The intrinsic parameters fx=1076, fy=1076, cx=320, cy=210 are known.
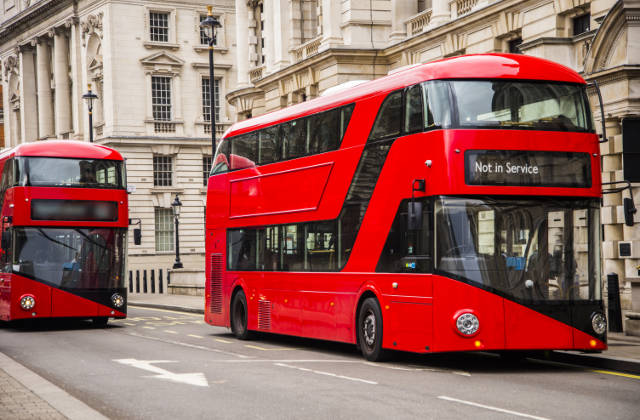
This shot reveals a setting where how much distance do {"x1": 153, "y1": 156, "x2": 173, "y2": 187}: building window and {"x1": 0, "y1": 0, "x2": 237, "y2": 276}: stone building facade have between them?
0.20 ft

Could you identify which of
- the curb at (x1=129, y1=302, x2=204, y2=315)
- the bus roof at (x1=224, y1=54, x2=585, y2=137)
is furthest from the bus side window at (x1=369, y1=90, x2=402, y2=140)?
the curb at (x1=129, y1=302, x2=204, y2=315)

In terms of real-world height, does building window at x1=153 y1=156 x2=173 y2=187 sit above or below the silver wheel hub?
above

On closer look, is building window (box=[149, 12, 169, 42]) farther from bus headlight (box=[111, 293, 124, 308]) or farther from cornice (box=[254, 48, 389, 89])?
bus headlight (box=[111, 293, 124, 308])

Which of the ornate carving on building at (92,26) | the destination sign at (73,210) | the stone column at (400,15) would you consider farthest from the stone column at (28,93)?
the destination sign at (73,210)

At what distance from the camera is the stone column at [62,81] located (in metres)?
73.7

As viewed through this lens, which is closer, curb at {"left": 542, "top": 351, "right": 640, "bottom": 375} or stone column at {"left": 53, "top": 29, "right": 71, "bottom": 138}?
curb at {"left": 542, "top": 351, "right": 640, "bottom": 375}

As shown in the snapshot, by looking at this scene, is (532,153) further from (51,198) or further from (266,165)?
(51,198)

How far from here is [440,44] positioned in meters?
33.2

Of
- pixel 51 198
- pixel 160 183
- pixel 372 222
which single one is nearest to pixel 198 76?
pixel 160 183

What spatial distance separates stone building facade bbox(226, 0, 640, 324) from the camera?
20.8 meters

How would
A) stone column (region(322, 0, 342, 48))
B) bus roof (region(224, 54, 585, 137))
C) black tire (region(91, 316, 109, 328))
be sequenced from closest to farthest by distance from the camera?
bus roof (region(224, 54, 585, 137)) → black tire (region(91, 316, 109, 328)) → stone column (region(322, 0, 342, 48))

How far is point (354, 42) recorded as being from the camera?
37562 millimetres

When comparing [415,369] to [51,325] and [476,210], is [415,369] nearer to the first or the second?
[476,210]

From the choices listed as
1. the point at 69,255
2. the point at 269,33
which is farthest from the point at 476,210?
the point at 269,33
